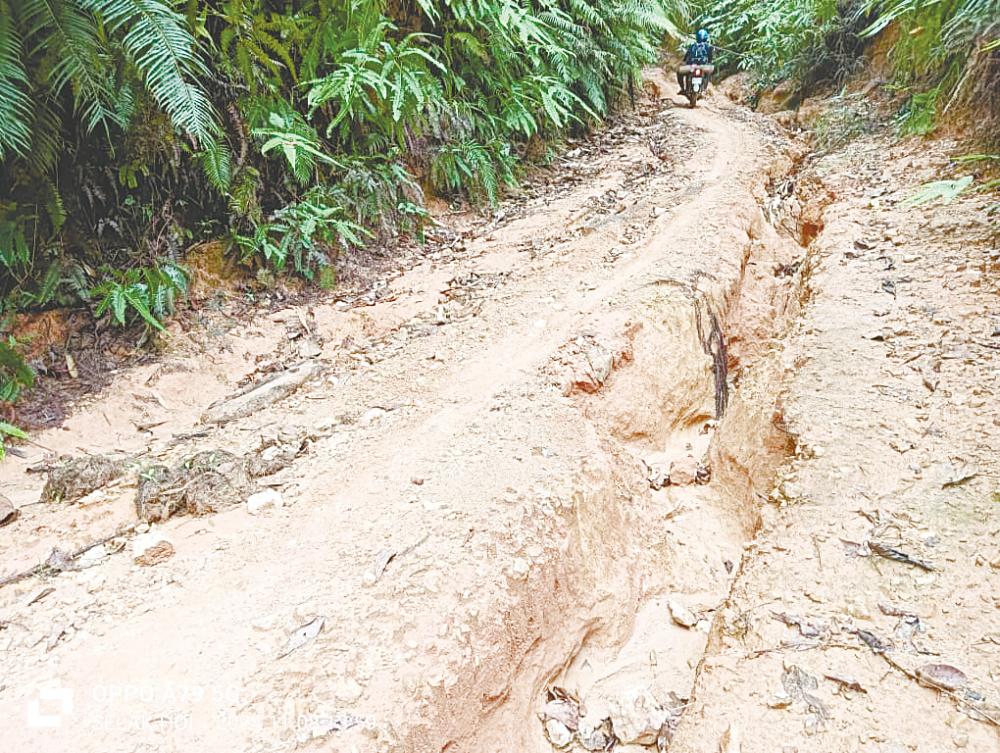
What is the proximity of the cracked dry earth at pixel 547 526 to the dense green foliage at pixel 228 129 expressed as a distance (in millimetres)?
866

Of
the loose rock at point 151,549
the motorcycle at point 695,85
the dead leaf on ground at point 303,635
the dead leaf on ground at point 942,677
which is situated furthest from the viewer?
the motorcycle at point 695,85

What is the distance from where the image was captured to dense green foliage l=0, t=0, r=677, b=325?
3.22 m

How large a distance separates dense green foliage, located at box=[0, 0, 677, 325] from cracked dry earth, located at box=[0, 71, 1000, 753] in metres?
0.87

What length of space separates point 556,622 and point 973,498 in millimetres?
1739

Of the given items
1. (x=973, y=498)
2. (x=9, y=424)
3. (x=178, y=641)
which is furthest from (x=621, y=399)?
(x=9, y=424)

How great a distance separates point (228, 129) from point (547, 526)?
412cm

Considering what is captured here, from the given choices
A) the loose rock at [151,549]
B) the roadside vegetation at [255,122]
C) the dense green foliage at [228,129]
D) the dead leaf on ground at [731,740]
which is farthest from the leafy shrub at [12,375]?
the dead leaf on ground at [731,740]

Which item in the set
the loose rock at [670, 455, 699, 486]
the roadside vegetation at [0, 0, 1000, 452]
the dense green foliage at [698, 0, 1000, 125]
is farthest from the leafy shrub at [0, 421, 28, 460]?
the dense green foliage at [698, 0, 1000, 125]

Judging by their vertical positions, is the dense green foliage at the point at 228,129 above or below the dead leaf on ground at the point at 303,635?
above

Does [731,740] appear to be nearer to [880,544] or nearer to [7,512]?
[880,544]

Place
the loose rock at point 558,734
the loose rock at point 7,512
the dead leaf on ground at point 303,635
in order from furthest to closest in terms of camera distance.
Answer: the loose rock at point 7,512 → the loose rock at point 558,734 → the dead leaf on ground at point 303,635

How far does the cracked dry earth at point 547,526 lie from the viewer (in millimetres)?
1711

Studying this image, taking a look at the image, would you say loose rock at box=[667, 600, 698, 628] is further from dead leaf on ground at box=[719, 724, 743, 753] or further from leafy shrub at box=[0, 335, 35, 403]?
leafy shrub at box=[0, 335, 35, 403]

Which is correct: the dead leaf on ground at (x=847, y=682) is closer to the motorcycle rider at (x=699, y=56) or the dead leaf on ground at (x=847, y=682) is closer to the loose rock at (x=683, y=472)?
the loose rock at (x=683, y=472)
